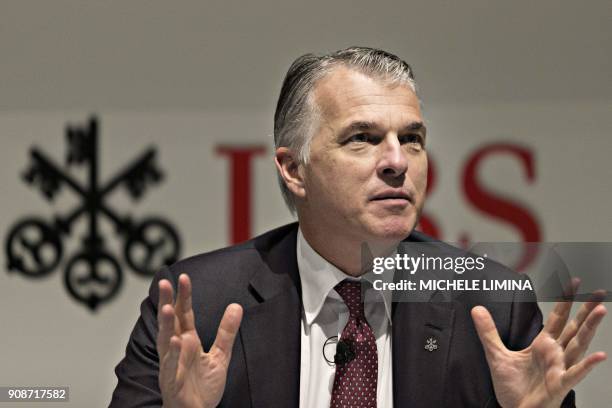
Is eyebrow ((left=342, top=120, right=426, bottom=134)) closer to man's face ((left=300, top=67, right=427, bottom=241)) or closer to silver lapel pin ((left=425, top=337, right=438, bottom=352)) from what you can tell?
man's face ((left=300, top=67, right=427, bottom=241))

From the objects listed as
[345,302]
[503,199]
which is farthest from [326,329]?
[503,199]

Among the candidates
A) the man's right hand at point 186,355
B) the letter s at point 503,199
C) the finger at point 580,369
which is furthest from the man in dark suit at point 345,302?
the letter s at point 503,199

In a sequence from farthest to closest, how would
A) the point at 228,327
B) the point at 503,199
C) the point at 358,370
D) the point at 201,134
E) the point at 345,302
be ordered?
the point at 201,134
the point at 503,199
the point at 345,302
the point at 358,370
the point at 228,327

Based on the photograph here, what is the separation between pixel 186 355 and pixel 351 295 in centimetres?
47

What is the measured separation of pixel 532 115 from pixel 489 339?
6.31ft

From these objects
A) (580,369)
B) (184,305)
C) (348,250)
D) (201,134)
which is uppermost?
(201,134)

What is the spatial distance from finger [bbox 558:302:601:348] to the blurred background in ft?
5.85

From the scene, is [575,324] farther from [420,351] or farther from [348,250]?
[348,250]

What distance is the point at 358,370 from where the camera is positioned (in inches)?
75.9

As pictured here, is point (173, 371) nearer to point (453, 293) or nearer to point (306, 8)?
point (453, 293)

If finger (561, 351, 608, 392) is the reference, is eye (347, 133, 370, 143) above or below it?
above

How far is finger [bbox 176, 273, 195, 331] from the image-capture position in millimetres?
1710

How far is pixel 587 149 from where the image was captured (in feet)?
11.5

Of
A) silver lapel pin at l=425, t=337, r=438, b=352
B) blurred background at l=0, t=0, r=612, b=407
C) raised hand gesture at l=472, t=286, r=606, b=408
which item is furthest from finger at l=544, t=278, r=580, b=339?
blurred background at l=0, t=0, r=612, b=407
